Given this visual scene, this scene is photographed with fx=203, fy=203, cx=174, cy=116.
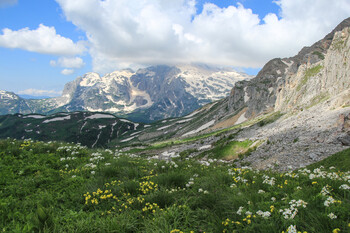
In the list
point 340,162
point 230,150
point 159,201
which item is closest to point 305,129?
point 230,150

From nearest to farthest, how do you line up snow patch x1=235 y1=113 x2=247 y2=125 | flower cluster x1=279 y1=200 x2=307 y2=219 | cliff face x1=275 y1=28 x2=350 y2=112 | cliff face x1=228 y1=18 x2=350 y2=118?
flower cluster x1=279 y1=200 x2=307 y2=219
cliff face x1=275 y1=28 x2=350 y2=112
cliff face x1=228 y1=18 x2=350 y2=118
snow patch x1=235 y1=113 x2=247 y2=125

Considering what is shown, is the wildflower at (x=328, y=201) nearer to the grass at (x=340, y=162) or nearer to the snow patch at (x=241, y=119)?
the grass at (x=340, y=162)

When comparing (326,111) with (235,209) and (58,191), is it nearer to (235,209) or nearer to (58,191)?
→ (235,209)

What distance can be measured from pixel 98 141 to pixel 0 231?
203 meters

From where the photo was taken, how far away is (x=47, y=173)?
371 inches

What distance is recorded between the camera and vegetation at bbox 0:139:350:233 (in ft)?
15.5

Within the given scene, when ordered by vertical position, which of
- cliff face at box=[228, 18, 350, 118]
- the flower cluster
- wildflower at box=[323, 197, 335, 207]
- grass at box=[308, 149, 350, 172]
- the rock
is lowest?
grass at box=[308, 149, 350, 172]

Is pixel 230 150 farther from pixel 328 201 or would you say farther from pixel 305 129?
pixel 328 201

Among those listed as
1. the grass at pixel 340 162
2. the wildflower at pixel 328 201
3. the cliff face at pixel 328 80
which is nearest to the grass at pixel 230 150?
the cliff face at pixel 328 80

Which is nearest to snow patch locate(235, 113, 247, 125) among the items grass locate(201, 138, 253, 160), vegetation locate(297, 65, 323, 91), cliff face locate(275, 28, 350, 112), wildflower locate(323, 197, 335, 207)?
cliff face locate(275, 28, 350, 112)

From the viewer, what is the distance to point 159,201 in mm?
6723

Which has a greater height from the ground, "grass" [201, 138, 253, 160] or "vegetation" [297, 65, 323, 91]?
"vegetation" [297, 65, 323, 91]

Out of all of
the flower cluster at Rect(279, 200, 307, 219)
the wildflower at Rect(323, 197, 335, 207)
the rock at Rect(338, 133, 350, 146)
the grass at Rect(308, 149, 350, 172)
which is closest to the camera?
the flower cluster at Rect(279, 200, 307, 219)

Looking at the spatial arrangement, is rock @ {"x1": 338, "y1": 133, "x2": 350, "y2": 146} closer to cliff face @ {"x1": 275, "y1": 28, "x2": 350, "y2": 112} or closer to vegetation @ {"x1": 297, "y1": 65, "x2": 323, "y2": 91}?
cliff face @ {"x1": 275, "y1": 28, "x2": 350, "y2": 112}
